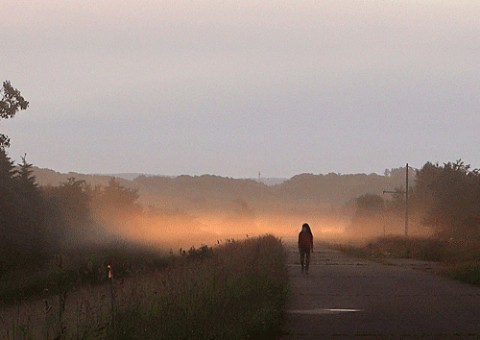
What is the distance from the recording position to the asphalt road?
14805mm

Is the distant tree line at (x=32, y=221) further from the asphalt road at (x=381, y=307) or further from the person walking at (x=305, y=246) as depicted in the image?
the asphalt road at (x=381, y=307)

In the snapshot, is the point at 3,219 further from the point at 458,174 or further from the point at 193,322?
the point at 458,174

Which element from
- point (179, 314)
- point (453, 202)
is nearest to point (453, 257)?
point (179, 314)

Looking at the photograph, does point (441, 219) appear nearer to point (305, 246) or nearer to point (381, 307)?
point (305, 246)

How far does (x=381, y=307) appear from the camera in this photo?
18750 mm

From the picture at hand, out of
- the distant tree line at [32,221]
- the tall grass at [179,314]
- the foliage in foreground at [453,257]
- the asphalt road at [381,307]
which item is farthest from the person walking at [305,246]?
the distant tree line at [32,221]

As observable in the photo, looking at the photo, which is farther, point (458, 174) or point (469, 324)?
point (458, 174)

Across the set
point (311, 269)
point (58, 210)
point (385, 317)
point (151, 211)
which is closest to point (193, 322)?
point (385, 317)

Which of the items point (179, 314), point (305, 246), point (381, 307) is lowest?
point (381, 307)

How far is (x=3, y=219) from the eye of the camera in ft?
191

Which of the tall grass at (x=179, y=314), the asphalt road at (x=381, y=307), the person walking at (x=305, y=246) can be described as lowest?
the asphalt road at (x=381, y=307)

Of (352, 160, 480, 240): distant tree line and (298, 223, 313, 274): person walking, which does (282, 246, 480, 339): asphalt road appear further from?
(352, 160, 480, 240): distant tree line

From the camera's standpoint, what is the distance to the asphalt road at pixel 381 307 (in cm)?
1480

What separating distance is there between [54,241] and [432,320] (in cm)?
5418
